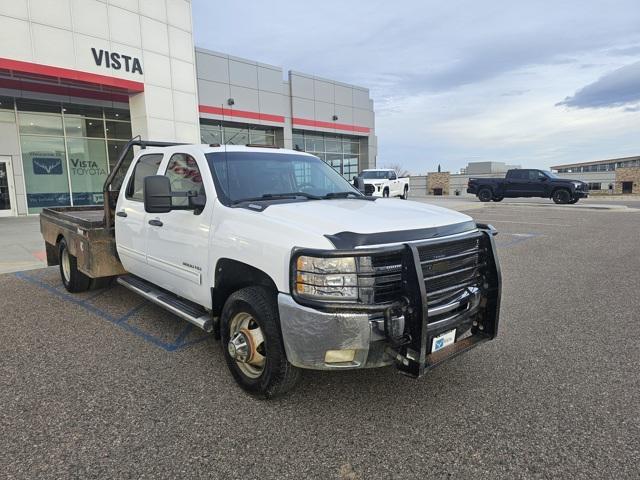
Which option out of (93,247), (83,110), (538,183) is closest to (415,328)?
(93,247)

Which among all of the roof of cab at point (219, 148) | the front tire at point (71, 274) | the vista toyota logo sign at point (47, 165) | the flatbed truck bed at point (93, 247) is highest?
the vista toyota logo sign at point (47, 165)

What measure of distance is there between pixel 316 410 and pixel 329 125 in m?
29.2

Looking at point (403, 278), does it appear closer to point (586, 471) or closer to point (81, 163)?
point (586, 471)

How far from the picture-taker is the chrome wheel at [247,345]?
10.4 feet

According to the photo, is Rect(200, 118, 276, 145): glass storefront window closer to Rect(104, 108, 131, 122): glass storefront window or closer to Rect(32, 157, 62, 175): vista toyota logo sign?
Rect(104, 108, 131, 122): glass storefront window

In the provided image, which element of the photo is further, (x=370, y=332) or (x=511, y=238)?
(x=511, y=238)

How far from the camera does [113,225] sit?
5355 mm

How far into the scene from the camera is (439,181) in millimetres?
46875

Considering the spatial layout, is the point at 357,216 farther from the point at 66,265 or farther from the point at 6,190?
the point at 6,190

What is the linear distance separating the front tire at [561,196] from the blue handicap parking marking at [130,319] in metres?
25.1

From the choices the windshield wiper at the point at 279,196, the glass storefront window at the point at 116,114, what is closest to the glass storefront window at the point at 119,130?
the glass storefront window at the point at 116,114

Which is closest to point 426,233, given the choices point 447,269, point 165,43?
point 447,269

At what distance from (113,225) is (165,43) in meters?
15.6

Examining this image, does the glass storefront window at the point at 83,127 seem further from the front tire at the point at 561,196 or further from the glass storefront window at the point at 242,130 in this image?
the front tire at the point at 561,196
